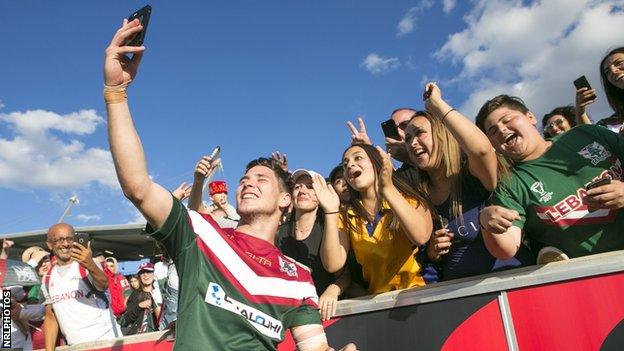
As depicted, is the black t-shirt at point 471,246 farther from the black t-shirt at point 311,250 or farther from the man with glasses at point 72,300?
the man with glasses at point 72,300

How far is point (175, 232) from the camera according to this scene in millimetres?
2219

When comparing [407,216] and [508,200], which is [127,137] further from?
[508,200]

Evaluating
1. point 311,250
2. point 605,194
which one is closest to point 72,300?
point 311,250

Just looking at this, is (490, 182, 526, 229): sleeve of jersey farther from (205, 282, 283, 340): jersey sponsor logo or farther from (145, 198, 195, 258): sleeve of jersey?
(145, 198, 195, 258): sleeve of jersey

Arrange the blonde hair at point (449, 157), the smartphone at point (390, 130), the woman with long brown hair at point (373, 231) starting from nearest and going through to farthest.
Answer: the blonde hair at point (449, 157)
the woman with long brown hair at point (373, 231)
the smartphone at point (390, 130)

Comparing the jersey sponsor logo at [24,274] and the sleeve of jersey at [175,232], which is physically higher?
the jersey sponsor logo at [24,274]

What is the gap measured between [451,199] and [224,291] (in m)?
1.72

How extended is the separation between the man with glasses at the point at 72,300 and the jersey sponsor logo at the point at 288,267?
131 inches

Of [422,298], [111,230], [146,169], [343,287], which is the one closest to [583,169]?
[422,298]

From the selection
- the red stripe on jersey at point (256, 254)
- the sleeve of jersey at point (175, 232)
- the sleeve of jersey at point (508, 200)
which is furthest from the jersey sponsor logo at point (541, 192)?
the sleeve of jersey at point (175, 232)

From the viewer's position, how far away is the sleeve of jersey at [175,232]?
84.8 inches

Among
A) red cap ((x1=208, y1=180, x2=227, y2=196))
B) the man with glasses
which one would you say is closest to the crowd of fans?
the man with glasses

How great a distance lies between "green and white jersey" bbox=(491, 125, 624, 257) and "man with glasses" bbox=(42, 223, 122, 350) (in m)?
4.45

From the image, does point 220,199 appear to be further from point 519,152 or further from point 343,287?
point 519,152
